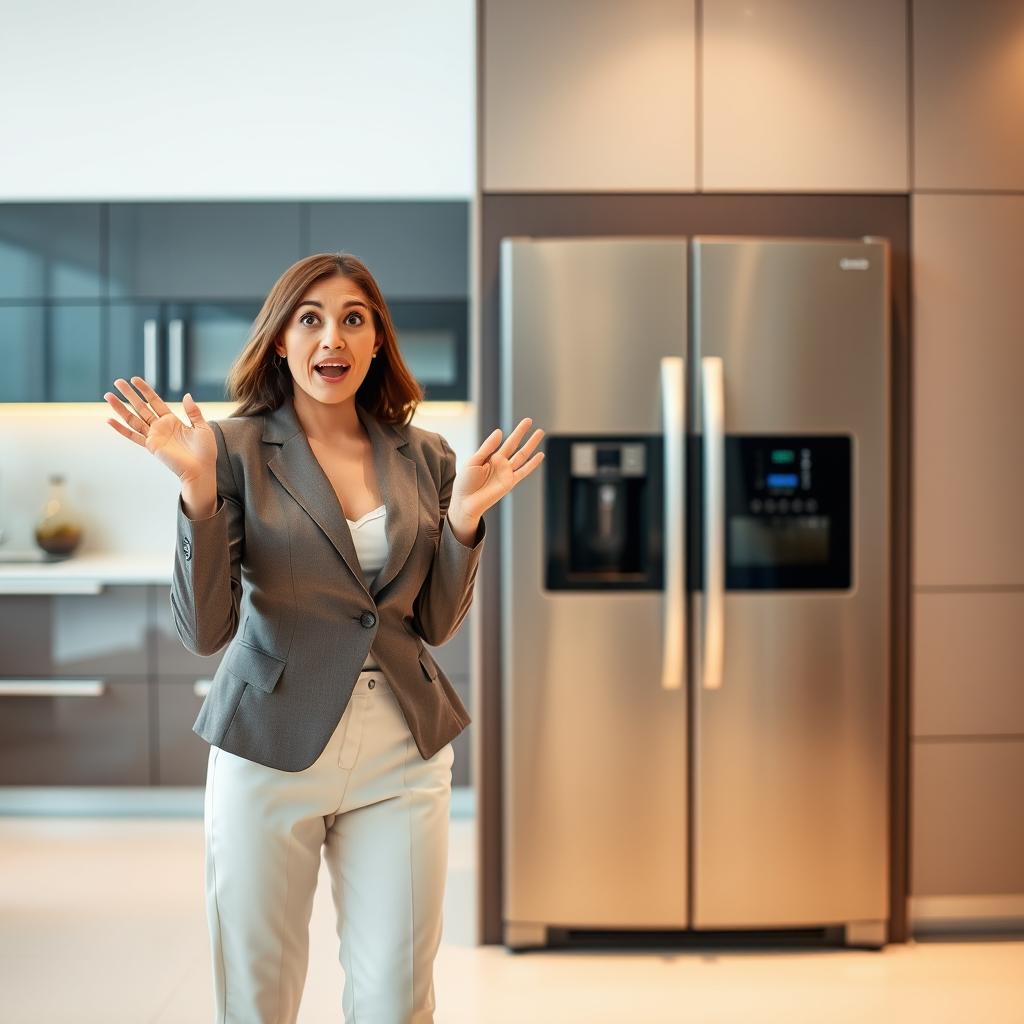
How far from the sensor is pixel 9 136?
12.2 ft

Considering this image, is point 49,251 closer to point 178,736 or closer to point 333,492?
point 178,736

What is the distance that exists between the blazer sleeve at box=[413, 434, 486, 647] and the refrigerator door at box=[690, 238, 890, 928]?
1109 mm

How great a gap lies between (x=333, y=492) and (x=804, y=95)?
5.96 feet

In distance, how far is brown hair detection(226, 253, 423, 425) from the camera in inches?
60.9

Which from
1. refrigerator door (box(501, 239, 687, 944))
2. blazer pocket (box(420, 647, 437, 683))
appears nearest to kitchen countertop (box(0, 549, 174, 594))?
refrigerator door (box(501, 239, 687, 944))

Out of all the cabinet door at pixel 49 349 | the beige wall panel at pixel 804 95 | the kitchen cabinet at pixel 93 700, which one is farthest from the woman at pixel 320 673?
the cabinet door at pixel 49 349

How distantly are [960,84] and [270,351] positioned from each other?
2033 mm

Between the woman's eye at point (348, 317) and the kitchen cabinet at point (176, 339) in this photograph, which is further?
the kitchen cabinet at point (176, 339)

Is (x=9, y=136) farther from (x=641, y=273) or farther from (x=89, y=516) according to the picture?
(x=641, y=273)

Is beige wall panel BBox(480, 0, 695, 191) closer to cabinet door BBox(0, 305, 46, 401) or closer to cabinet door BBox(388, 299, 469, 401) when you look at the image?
cabinet door BBox(388, 299, 469, 401)

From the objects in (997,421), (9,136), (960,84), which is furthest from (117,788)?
(960,84)

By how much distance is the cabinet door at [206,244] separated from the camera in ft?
12.2

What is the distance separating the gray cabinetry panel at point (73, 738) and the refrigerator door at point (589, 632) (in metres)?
1.70

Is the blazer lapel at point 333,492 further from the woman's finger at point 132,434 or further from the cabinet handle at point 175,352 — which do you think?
the cabinet handle at point 175,352
